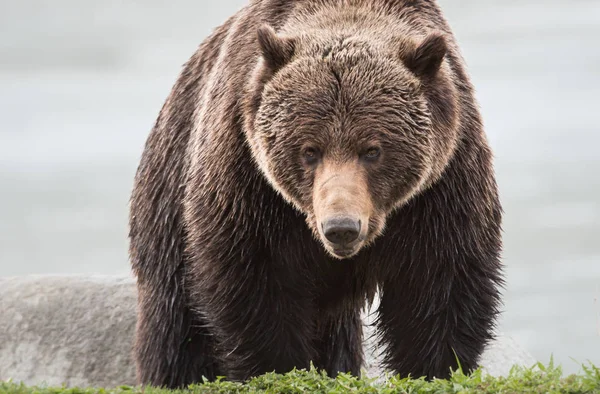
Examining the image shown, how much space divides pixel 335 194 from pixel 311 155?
0.49 metres

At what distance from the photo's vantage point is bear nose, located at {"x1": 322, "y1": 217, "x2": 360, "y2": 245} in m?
5.82

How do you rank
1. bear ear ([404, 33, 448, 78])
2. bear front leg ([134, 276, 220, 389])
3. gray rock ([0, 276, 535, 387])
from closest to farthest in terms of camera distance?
bear ear ([404, 33, 448, 78])
bear front leg ([134, 276, 220, 389])
gray rock ([0, 276, 535, 387])

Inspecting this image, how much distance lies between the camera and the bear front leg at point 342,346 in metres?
8.69

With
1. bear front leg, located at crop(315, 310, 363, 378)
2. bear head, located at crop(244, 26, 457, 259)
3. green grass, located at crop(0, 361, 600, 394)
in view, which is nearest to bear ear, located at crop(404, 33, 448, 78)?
bear head, located at crop(244, 26, 457, 259)

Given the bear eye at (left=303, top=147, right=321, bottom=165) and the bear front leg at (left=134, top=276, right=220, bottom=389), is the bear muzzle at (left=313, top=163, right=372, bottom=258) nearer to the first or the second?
the bear eye at (left=303, top=147, right=321, bottom=165)

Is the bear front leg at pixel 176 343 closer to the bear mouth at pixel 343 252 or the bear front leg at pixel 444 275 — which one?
the bear front leg at pixel 444 275

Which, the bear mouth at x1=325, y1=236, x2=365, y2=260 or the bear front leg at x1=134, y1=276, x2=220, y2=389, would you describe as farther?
the bear front leg at x1=134, y1=276, x2=220, y2=389

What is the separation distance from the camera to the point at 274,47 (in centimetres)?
659

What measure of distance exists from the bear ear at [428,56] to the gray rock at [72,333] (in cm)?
476

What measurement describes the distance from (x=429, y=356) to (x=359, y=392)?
1.33 m

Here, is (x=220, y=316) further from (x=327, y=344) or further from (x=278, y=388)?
(x=327, y=344)

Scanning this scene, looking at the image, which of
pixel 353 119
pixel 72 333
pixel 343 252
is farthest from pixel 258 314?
pixel 72 333

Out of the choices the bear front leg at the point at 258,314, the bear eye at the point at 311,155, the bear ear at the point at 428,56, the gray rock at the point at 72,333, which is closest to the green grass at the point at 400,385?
the bear front leg at the point at 258,314

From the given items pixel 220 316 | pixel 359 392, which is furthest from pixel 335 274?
pixel 359 392
